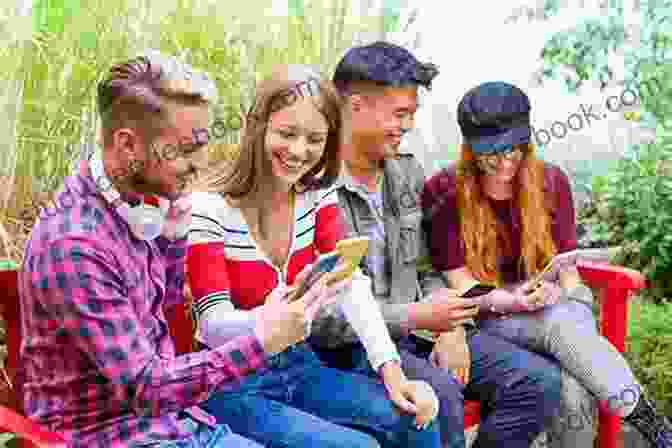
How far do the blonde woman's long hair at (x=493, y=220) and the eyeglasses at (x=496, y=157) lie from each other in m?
0.02

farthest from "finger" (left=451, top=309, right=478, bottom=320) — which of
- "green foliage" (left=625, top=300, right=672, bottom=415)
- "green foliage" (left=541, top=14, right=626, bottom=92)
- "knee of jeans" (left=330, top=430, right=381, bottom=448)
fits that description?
"green foliage" (left=541, top=14, right=626, bottom=92)

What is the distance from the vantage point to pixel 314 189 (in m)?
2.30

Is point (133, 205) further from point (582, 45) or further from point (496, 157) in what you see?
point (582, 45)

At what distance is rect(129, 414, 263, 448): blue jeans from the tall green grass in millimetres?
906

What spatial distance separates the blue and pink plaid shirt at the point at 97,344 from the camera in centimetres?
161

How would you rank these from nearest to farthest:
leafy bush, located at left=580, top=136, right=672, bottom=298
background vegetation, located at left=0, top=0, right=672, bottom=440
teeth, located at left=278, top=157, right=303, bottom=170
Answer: teeth, located at left=278, top=157, right=303, bottom=170 < background vegetation, located at left=0, top=0, right=672, bottom=440 < leafy bush, located at left=580, top=136, right=672, bottom=298

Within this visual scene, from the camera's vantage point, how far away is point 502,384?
255 cm

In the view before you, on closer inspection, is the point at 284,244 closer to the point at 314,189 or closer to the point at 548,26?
the point at 314,189

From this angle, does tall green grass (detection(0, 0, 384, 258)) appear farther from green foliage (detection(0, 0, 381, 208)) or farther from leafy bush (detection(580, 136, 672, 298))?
leafy bush (detection(580, 136, 672, 298))

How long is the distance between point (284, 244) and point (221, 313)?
27cm

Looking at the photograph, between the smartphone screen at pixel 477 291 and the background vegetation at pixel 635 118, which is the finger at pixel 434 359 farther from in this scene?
the background vegetation at pixel 635 118

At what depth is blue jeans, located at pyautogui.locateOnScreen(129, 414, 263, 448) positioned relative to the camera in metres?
1.80

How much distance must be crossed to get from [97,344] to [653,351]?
8.19 feet

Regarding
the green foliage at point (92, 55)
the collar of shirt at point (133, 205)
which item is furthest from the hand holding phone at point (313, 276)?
the green foliage at point (92, 55)
